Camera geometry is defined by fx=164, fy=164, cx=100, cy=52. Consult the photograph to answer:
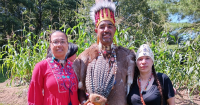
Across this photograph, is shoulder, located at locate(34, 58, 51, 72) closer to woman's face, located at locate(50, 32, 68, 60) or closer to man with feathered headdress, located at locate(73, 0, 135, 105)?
woman's face, located at locate(50, 32, 68, 60)

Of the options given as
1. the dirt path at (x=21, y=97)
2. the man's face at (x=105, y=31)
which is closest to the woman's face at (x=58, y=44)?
the man's face at (x=105, y=31)

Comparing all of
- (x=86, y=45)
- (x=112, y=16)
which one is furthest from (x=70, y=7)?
(x=112, y=16)

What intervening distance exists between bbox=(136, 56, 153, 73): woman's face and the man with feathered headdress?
0.11m

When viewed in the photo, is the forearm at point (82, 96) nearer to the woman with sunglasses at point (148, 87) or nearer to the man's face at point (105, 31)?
the woman with sunglasses at point (148, 87)

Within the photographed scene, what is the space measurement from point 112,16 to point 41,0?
1585 centimetres

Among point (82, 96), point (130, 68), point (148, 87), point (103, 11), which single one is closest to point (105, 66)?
point (130, 68)

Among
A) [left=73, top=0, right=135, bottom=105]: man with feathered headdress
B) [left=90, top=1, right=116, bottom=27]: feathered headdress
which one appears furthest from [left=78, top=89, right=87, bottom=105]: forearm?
[left=90, top=1, right=116, bottom=27]: feathered headdress

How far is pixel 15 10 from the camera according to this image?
14.0 m

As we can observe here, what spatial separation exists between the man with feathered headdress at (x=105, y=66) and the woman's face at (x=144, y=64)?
109 mm

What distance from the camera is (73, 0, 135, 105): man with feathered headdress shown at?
163 centimetres

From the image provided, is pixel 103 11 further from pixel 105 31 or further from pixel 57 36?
pixel 57 36

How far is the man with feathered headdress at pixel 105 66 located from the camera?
5.34 feet

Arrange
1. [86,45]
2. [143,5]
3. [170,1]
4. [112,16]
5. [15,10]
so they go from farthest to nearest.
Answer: [15,10] → [143,5] → [170,1] → [86,45] → [112,16]

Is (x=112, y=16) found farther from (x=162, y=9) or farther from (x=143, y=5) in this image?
(x=143, y=5)
